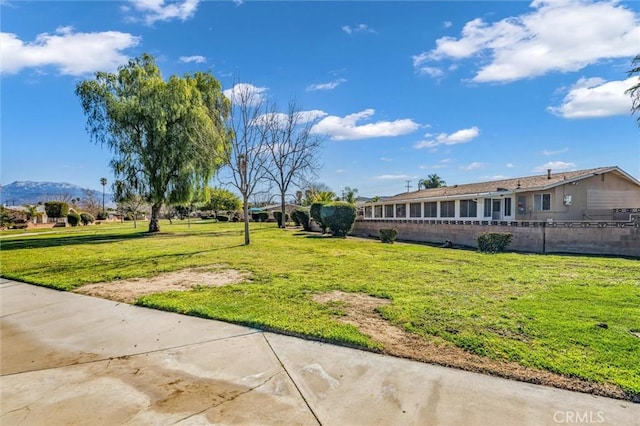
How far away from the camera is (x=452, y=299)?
218 inches

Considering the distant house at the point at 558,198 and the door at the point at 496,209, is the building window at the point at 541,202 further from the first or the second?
the door at the point at 496,209

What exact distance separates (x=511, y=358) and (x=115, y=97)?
79.3 feet

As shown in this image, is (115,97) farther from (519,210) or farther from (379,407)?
(519,210)

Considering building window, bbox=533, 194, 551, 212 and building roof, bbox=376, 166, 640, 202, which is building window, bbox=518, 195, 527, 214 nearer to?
building window, bbox=533, 194, 551, 212

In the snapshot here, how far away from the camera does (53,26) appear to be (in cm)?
1220

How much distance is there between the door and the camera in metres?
Answer: 21.8

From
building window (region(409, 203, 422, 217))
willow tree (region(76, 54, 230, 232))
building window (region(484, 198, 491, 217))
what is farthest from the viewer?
building window (region(409, 203, 422, 217))

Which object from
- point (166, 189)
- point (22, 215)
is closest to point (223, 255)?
point (166, 189)

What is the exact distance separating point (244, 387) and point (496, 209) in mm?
22588

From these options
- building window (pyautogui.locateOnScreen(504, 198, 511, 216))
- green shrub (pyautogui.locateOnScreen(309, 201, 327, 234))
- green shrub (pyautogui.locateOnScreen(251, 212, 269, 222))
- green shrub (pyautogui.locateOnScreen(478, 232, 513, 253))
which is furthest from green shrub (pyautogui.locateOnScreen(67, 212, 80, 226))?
building window (pyautogui.locateOnScreen(504, 198, 511, 216))

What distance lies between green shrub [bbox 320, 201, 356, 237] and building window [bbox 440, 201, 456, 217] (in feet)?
29.5

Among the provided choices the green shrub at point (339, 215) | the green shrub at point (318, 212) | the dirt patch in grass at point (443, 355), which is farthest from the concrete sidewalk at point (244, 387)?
the green shrub at point (318, 212)

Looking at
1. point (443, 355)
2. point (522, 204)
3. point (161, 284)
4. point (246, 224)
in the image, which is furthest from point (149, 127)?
point (522, 204)

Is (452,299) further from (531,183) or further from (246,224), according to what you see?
(531,183)
